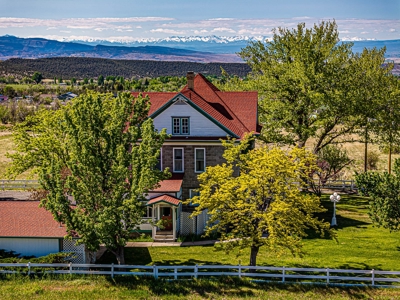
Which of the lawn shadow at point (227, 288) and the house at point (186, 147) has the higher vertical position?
the house at point (186, 147)

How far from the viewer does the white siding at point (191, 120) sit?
36344 millimetres

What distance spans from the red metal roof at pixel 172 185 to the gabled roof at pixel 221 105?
466 centimetres

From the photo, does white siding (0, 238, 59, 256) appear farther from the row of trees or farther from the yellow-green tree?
the row of trees

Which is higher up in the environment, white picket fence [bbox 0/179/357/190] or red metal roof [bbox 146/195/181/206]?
red metal roof [bbox 146/195/181/206]

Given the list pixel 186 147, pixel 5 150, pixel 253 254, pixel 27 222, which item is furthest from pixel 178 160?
pixel 5 150

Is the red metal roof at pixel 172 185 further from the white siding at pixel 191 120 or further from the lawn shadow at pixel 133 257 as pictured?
the lawn shadow at pixel 133 257

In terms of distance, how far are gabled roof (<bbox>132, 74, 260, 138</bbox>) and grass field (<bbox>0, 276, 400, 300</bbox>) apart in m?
13.1


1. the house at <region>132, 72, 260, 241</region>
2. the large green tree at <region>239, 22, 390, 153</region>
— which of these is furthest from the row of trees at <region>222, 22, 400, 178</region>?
the house at <region>132, 72, 260, 241</region>

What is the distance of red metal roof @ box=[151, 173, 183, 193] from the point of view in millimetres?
34500

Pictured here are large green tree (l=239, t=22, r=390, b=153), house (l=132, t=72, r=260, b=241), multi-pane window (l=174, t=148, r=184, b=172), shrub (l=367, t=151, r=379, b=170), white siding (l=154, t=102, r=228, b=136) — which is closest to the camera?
house (l=132, t=72, r=260, b=241)

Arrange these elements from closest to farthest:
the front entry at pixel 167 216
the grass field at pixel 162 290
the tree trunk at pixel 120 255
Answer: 1. the grass field at pixel 162 290
2. the tree trunk at pixel 120 255
3. the front entry at pixel 167 216

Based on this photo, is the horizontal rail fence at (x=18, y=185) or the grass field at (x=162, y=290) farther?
the horizontal rail fence at (x=18, y=185)

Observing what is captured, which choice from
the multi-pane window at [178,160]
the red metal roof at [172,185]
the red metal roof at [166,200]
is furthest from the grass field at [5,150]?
the red metal roof at [166,200]

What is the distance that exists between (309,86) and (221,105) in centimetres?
817
